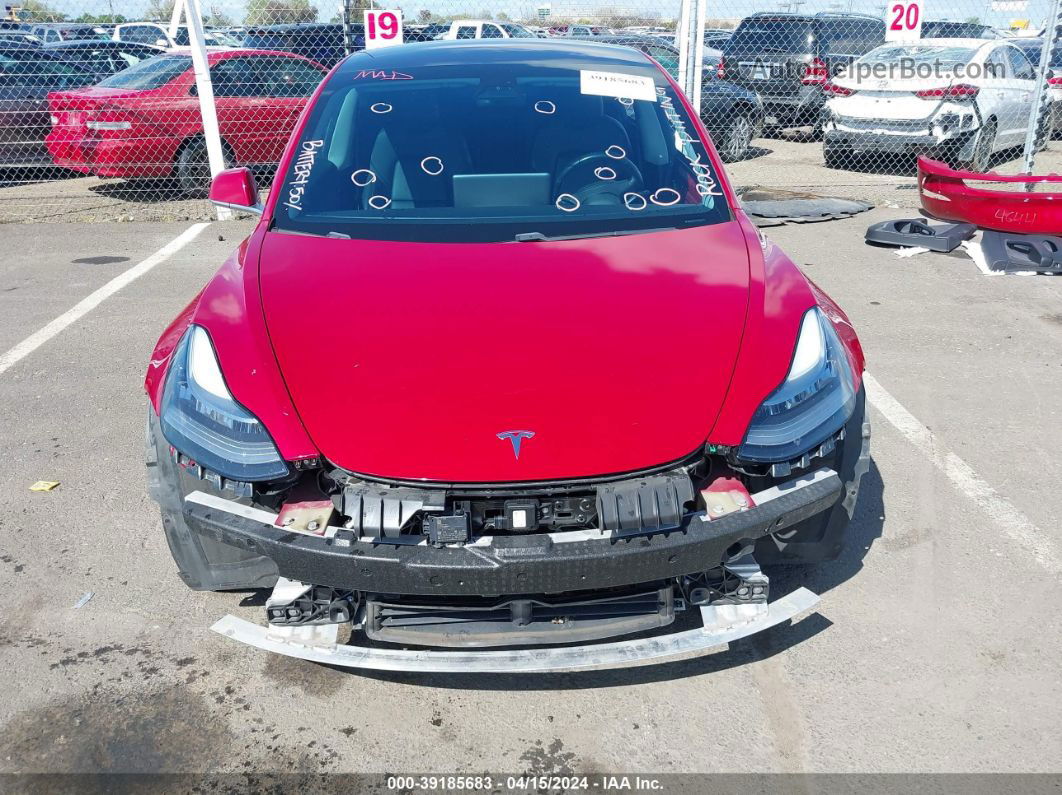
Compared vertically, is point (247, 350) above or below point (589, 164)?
below

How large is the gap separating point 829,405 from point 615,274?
0.77 m

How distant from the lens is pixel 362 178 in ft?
11.4

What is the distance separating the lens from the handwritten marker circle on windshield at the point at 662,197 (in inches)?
134

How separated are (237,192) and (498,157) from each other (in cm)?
119

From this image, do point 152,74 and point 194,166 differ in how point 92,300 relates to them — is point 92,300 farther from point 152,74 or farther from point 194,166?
point 152,74

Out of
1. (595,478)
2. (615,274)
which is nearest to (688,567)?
(595,478)

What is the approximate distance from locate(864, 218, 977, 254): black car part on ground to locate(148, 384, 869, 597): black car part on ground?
574 centimetres

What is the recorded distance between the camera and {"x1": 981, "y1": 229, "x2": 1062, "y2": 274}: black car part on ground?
6.77 meters

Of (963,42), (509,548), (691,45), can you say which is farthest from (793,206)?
(509,548)

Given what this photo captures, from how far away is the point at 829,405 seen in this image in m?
2.57

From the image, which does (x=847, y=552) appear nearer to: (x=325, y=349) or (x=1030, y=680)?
(x=1030, y=680)

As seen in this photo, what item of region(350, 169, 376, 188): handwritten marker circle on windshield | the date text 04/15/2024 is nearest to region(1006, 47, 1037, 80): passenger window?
region(350, 169, 376, 188): handwritten marker circle on windshield

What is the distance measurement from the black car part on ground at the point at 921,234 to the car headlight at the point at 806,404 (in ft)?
17.6

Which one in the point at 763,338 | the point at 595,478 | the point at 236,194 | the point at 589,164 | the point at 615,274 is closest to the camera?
the point at 595,478
